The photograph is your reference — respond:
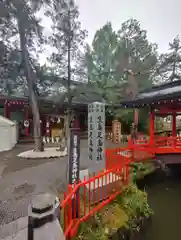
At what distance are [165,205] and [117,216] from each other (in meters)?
3.13

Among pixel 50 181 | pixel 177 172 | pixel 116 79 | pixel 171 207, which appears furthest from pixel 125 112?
pixel 50 181

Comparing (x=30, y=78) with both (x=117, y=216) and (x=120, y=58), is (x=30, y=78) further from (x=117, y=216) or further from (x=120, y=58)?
(x=120, y=58)

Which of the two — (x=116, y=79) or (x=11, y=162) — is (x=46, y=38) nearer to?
(x=11, y=162)

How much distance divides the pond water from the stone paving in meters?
2.85

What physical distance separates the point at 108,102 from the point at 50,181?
12.8m

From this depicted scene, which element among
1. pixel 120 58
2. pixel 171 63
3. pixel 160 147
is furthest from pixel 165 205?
pixel 171 63

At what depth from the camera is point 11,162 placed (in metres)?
7.76

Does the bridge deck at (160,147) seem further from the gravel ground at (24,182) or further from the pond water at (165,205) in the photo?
the gravel ground at (24,182)

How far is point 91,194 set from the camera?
12.9 ft

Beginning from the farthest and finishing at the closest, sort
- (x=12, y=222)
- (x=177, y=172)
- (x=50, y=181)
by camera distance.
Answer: (x=177, y=172), (x=50, y=181), (x=12, y=222)

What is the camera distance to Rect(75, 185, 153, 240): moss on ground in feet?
10.3

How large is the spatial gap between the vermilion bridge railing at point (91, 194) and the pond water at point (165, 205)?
159 cm

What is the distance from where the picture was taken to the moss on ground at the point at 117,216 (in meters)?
3.14

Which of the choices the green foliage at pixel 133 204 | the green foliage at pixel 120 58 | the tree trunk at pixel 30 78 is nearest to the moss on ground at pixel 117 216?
the green foliage at pixel 133 204
